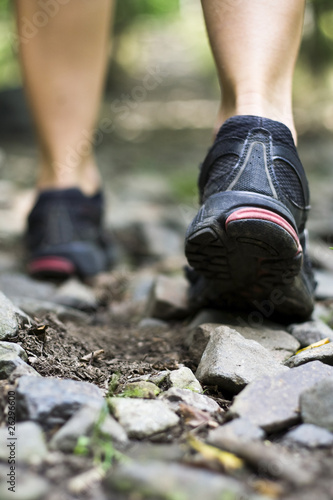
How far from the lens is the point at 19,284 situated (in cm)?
184

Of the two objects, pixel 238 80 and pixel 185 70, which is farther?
pixel 185 70

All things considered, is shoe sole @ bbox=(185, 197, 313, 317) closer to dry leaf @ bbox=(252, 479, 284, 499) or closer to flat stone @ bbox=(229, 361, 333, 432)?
flat stone @ bbox=(229, 361, 333, 432)

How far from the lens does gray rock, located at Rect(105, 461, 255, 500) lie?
65cm

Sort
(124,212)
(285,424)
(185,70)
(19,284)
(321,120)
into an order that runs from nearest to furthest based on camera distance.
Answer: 1. (285,424)
2. (19,284)
3. (124,212)
4. (321,120)
5. (185,70)

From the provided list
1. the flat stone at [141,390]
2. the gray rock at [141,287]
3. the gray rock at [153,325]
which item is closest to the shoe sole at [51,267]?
the gray rock at [141,287]

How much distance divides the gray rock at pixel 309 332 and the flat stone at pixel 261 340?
3cm

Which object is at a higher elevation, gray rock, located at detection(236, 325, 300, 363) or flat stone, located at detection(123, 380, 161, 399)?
flat stone, located at detection(123, 380, 161, 399)

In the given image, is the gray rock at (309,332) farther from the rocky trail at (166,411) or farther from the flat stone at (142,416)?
the flat stone at (142,416)

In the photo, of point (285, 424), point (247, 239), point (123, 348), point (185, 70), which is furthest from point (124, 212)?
point (185, 70)

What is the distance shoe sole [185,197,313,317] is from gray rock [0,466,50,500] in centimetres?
66

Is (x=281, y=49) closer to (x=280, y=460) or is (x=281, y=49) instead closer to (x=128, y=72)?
(x=280, y=460)

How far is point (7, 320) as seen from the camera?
1.11 m

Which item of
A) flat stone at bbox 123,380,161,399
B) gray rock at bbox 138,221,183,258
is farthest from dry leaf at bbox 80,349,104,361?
gray rock at bbox 138,221,183,258

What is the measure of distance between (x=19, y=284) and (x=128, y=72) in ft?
26.8
